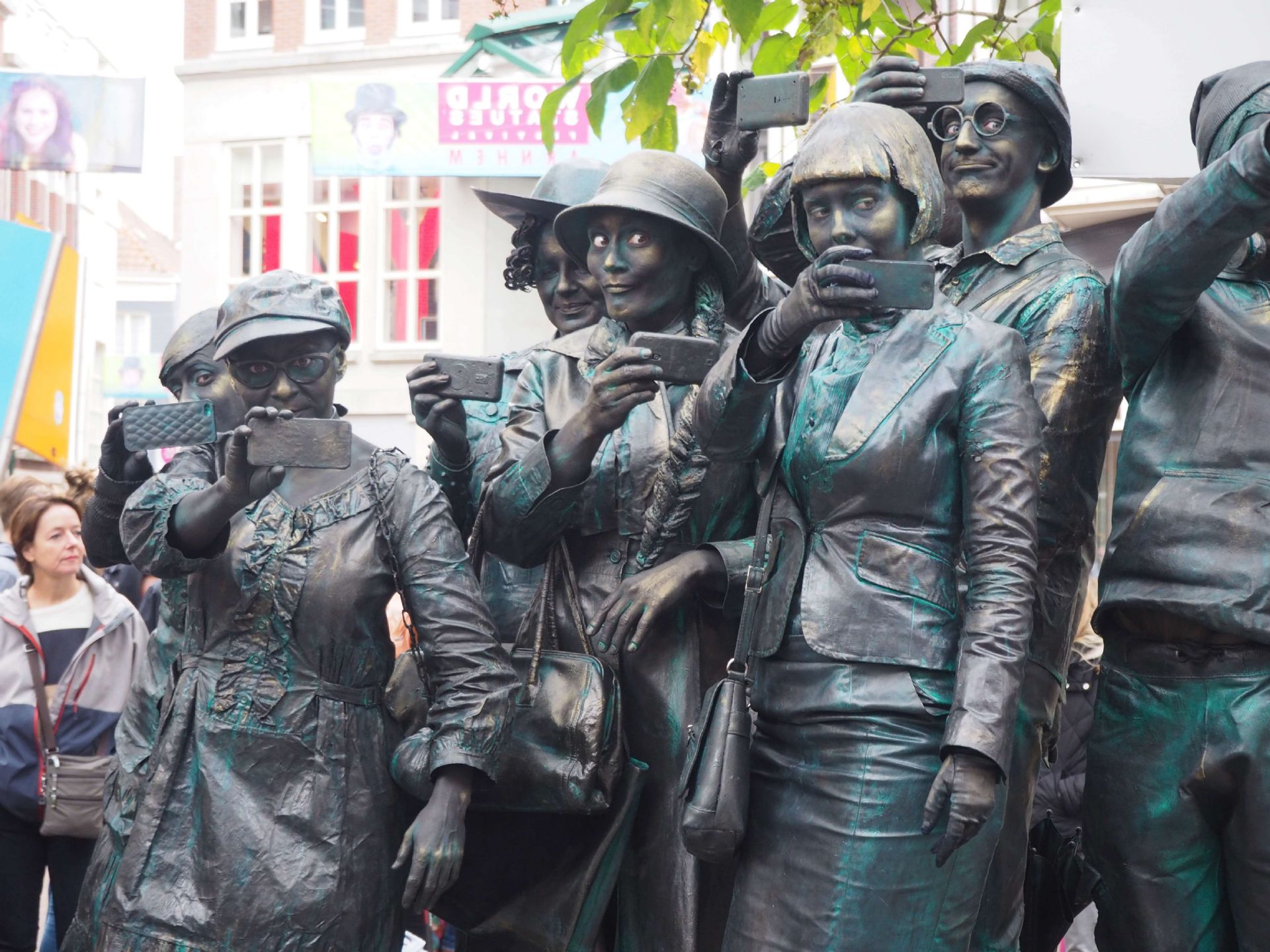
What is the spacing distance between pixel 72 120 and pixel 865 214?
21.3 metres

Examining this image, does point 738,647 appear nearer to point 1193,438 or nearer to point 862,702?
point 862,702

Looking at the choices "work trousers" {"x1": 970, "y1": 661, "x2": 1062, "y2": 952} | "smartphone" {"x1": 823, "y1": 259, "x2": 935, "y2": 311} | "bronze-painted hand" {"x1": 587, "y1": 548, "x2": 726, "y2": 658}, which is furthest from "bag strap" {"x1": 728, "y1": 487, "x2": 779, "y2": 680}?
"work trousers" {"x1": 970, "y1": 661, "x2": 1062, "y2": 952}

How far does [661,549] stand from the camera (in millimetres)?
4488

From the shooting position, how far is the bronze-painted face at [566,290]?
550cm

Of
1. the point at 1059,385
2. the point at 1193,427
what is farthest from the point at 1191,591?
the point at 1059,385

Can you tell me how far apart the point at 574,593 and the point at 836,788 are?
3.90 feet

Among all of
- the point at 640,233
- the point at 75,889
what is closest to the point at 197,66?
the point at 75,889

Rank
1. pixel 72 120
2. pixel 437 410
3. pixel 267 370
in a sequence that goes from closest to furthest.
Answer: pixel 267 370
pixel 437 410
pixel 72 120

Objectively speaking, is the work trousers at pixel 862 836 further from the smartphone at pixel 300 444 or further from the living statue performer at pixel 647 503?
the smartphone at pixel 300 444

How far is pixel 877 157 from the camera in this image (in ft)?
12.1

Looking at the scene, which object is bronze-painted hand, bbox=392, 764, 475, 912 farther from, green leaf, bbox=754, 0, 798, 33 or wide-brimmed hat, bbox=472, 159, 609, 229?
green leaf, bbox=754, 0, 798, 33

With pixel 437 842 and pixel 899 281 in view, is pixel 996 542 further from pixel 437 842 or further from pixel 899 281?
pixel 437 842

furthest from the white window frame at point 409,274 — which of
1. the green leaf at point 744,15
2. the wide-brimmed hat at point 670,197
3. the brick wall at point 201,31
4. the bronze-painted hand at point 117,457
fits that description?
the wide-brimmed hat at point 670,197

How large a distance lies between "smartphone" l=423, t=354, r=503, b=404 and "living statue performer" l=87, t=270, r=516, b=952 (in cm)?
30
